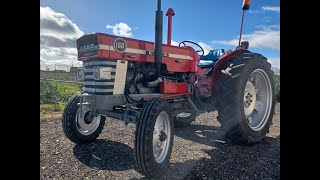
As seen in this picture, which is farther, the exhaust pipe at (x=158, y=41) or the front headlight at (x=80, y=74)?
the front headlight at (x=80, y=74)

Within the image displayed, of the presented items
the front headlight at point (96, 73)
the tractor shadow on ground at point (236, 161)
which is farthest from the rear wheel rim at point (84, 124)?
the tractor shadow on ground at point (236, 161)

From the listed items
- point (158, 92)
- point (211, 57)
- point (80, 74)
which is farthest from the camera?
point (211, 57)

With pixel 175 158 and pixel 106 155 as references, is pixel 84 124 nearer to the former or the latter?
pixel 106 155

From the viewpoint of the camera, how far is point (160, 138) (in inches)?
126

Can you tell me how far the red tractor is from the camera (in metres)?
3.16

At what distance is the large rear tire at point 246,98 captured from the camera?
3.85m

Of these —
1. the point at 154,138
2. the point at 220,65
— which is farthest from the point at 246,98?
the point at 154,138

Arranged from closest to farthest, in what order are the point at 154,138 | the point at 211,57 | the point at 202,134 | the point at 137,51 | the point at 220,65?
the point at 154,138 < the point at 137,51 < the point at 220,65 < the point at 202,134 < the point at 211,57

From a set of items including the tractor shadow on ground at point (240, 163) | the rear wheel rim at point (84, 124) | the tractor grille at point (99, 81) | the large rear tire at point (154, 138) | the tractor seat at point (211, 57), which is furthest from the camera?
the tractor seat at point (211, 57)

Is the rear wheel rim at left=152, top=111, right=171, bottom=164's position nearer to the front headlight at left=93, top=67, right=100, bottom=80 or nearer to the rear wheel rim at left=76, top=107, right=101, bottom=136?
the front headlight at left=93, top=67, right=100, bottom=80

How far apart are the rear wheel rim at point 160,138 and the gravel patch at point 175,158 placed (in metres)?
0.22

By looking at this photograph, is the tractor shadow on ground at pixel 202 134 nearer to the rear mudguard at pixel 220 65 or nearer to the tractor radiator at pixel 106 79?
the rear mudguard at pixel 220 65

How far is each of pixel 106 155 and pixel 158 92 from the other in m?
1.20
